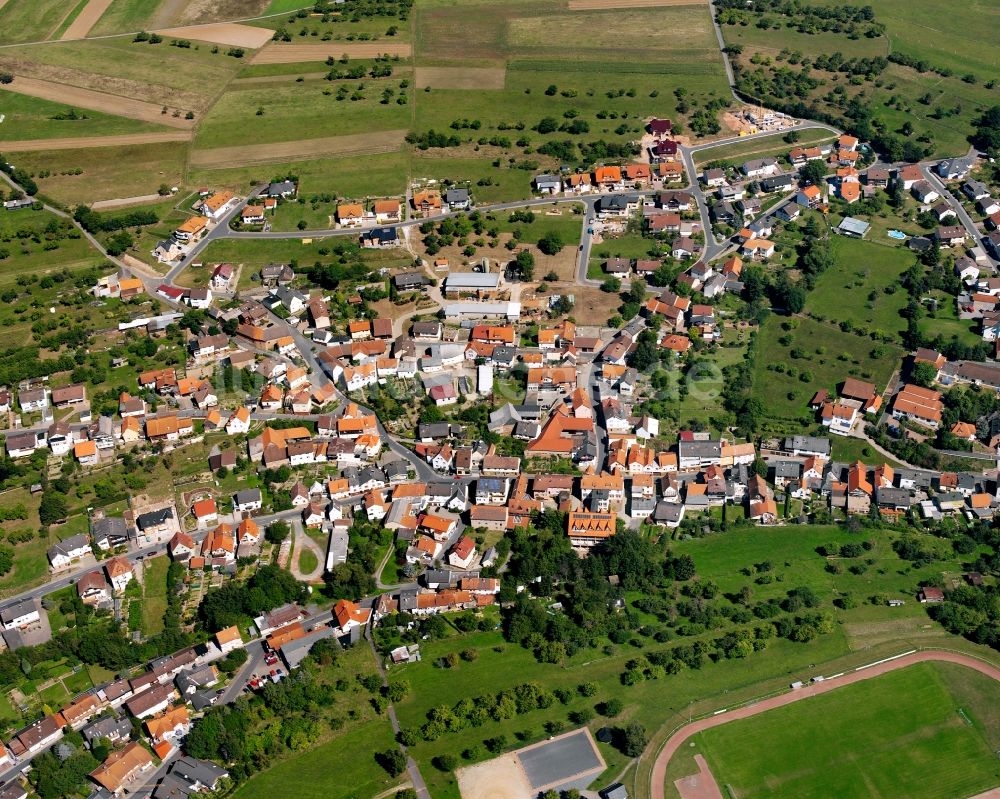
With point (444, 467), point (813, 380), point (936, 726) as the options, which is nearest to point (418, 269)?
point (444, 467)

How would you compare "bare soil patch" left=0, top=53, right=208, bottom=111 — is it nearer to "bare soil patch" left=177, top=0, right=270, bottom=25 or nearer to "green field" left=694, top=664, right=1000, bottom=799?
"bare soil patch" left=177, top=0, right=270, bottom=25

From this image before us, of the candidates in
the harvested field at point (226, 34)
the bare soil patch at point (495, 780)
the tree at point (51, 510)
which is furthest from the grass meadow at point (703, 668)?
the harvested field at point (226, 34)

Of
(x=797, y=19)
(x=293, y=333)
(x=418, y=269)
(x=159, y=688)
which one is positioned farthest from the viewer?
(x=797, y=19)

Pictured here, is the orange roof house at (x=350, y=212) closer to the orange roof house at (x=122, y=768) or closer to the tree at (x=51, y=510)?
the tree at (x=51, y=510)

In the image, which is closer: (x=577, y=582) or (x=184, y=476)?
(x=577, y=582)

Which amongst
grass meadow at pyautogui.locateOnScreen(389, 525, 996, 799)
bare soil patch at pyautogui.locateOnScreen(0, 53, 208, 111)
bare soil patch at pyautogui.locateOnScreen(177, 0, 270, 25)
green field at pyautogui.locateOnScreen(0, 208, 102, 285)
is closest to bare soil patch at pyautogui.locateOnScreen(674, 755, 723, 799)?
grass meadow at pyautogui.locateOnScreen(389, 525, 996, 799)

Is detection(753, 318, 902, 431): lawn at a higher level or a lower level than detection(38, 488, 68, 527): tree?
higher

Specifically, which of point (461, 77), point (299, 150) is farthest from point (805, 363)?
point (461, 77)

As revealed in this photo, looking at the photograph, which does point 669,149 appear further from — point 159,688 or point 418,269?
point 159,688
